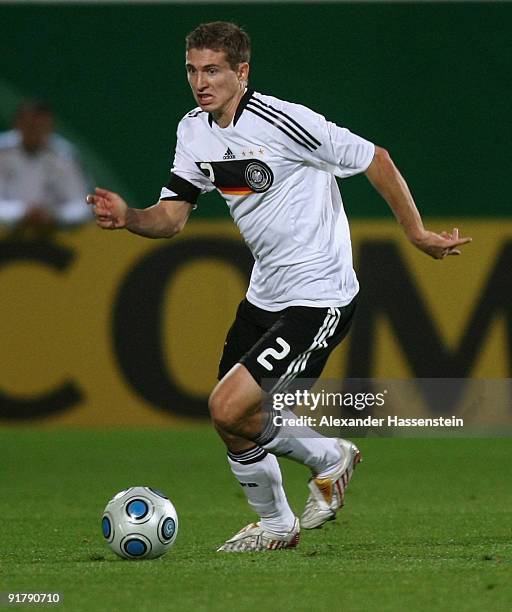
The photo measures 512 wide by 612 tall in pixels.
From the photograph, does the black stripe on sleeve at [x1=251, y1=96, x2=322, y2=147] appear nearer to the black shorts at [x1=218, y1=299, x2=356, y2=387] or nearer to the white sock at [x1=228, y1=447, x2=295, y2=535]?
the black shorts at [x1=218, y1=299, x2=356, y2=387]

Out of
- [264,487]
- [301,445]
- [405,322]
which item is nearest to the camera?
[264,487]

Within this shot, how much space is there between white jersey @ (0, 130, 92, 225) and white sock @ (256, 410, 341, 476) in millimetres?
5345

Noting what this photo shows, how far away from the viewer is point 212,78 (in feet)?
19.3

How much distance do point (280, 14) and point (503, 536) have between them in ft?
19.7

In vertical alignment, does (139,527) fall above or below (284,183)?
below

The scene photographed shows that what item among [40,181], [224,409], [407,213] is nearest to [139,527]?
[224,409]

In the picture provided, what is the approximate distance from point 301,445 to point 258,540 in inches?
17.1

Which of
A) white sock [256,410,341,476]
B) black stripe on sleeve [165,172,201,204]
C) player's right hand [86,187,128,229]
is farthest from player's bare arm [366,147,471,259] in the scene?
player's right hand [86,187,128,229]

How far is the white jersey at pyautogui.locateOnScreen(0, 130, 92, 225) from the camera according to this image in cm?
1123

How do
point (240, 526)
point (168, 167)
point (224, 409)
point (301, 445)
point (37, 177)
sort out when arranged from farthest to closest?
point (168, 167), point (37, 177), point (240, 526), point (301, 445), point (224, 409)

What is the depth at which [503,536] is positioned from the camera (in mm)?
6336

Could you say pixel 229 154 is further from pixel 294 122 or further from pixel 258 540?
pixel 258 540

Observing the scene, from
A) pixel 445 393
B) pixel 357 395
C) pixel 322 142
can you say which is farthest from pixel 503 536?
pixel 445 393

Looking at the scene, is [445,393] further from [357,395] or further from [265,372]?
[265,372]
